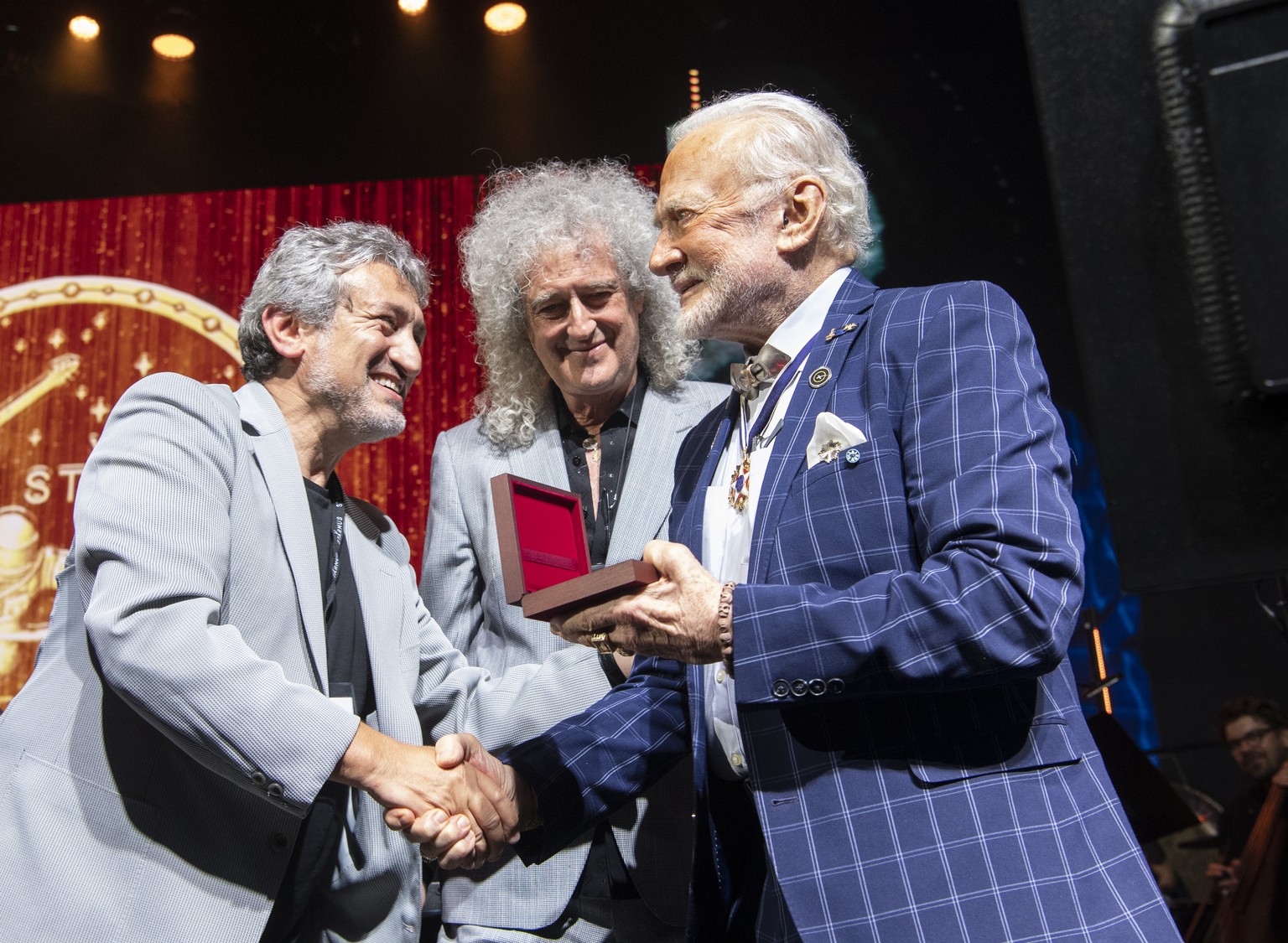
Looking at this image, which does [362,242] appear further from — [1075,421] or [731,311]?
[1075,421]

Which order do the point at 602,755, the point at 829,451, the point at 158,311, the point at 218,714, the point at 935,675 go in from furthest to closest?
the point at 158,311 → the point at 602,755 → the point at 218,714 → the point at 829,451 → the point at 935,675

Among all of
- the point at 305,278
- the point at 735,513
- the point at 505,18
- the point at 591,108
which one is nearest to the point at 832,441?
the point at 735,513

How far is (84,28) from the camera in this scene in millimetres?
4559

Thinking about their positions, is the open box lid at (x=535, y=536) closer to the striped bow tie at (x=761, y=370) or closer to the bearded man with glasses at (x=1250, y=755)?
the striped bow tie at (x=761, y=370)

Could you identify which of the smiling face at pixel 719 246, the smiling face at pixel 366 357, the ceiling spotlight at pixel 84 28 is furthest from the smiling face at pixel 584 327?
the ceiling spotlight at pixel 84 28

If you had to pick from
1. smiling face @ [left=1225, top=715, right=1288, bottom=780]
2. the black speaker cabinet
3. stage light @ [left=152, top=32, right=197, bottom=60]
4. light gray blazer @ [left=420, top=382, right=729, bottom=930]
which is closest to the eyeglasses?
smiling face @ [left=1225, top=715, right=1288, bottom=780]

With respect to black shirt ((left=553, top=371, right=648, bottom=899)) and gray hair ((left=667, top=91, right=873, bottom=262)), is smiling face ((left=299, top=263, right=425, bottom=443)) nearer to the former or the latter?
black shirt ((left=553, top=371, right=648, bottom=899))

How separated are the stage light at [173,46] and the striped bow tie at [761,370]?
3.73 m

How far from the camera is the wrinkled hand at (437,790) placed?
70.2 inches

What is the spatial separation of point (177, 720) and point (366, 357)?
3.36 ft

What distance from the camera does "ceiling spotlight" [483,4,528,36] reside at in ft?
14.9

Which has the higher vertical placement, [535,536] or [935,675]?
[535,536]

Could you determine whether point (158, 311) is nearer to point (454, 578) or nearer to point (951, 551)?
point (454, 578)

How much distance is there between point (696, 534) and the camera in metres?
1.80
